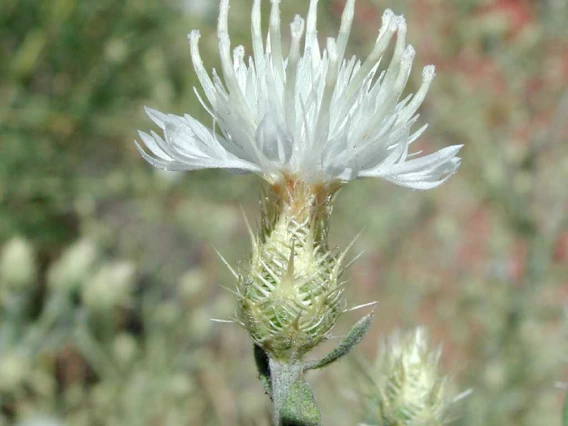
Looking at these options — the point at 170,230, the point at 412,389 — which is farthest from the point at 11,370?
the point at 170,230

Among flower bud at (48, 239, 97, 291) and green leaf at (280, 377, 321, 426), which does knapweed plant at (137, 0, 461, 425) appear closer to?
green leaf at (280, 377, 321, 426)

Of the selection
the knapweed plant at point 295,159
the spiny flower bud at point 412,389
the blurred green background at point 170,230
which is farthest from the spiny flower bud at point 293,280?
the blurred green background at point 170,230

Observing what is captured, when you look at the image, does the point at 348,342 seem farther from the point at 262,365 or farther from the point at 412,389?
the point at 412,389

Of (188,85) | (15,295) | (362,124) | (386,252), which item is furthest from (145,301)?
(362,124)

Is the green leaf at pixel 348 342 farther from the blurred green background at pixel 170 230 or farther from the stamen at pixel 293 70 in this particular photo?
the blurred green background at pixel 170 230

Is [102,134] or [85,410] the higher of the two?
[102,134]

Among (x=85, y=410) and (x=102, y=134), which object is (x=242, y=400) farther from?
(x=102, y=134)

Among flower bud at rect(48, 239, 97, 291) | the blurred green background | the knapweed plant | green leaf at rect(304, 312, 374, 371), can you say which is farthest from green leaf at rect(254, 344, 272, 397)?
flower bud at rect(48, 239, 97, 291)
